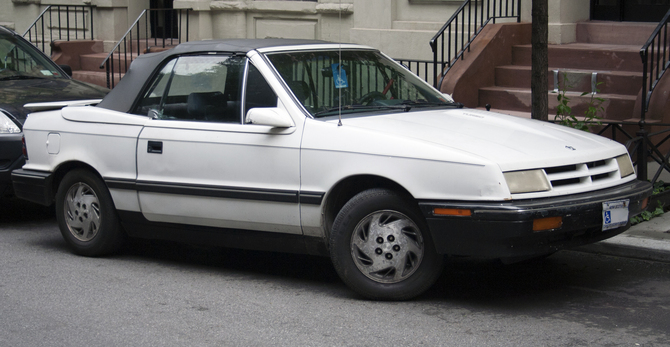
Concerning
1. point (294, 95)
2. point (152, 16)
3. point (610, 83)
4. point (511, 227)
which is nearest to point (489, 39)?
point (610, 83)

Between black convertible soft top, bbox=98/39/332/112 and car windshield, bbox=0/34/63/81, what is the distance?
3.47 meters

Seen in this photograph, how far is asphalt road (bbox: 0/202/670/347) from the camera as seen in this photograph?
4.91 m

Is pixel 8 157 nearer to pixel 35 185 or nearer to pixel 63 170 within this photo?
pixel 35 185

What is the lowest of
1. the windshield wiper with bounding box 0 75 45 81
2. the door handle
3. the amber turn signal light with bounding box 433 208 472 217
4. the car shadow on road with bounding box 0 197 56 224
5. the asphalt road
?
the asphalt road

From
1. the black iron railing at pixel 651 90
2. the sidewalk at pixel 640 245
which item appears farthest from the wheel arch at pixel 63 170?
the black iron railing at pixel 651 90

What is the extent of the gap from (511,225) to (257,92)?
212 centimetres

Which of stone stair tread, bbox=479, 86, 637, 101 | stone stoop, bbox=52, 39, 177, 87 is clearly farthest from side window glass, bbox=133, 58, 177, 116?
stone stoop, bbox=52, 39, 177, 87

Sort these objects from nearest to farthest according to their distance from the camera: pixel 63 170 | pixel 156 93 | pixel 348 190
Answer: pixel 348 190
pixel 156 93
pixel 63 170

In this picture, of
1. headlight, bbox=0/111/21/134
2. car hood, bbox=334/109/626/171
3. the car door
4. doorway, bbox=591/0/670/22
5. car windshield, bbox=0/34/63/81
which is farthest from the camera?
doorway, bbox=591/0/670/22

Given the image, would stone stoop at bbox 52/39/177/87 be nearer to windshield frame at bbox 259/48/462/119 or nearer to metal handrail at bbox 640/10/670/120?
metal handrail at bbox 640/10/670/120

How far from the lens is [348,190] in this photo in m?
5.70

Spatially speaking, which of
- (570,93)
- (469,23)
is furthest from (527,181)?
(469,23)

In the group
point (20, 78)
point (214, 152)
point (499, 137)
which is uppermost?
point (20, 78)

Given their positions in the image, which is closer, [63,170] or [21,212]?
[63,170]
